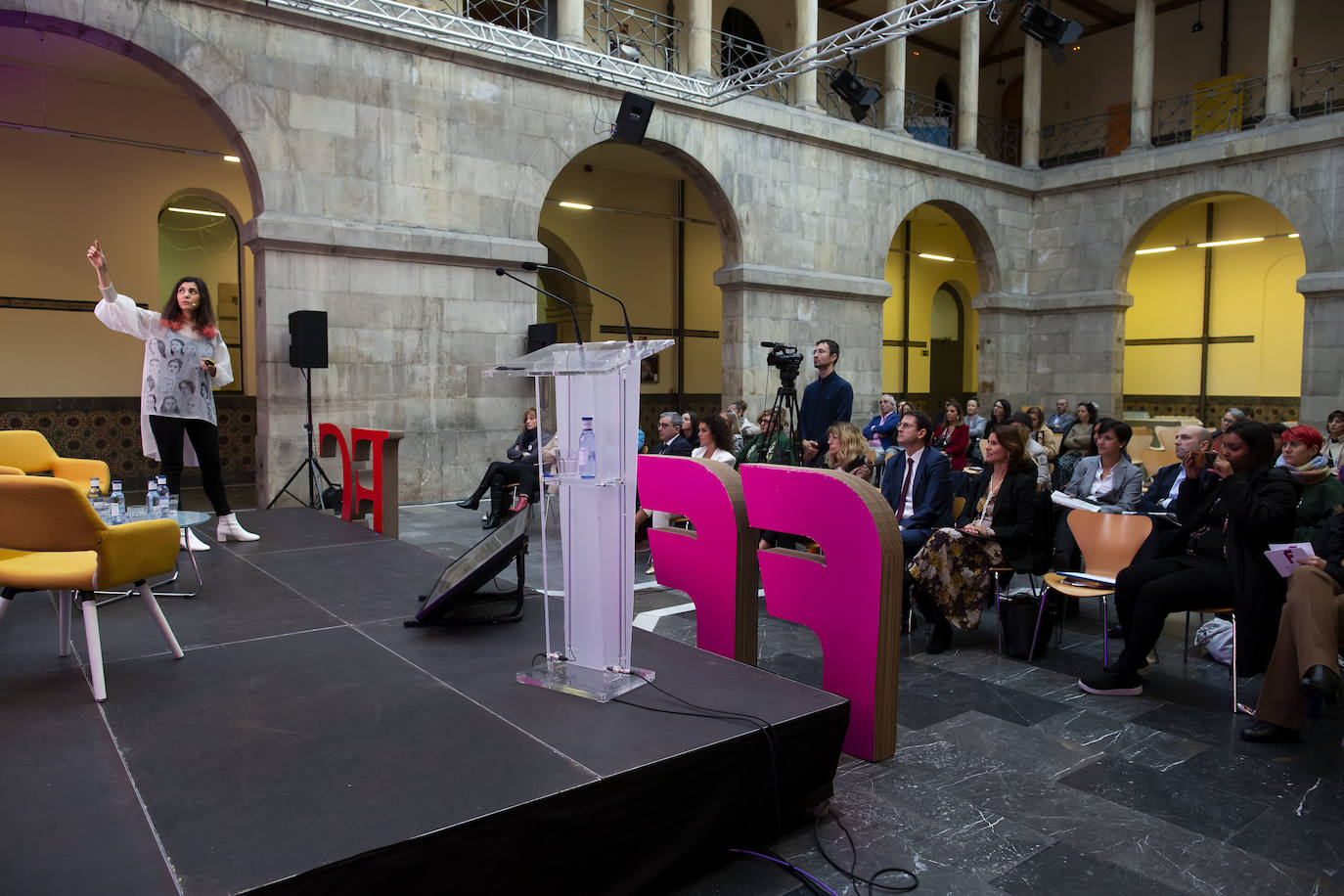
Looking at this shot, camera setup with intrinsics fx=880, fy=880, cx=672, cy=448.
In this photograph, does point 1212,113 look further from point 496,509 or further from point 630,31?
point 496,509

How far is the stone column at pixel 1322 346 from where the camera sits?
12664 millimetres

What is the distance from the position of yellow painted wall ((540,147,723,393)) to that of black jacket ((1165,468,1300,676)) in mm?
11833

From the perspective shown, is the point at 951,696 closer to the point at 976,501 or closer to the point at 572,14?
the point at 976,501

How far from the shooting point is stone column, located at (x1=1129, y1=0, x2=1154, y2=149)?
1467 cm

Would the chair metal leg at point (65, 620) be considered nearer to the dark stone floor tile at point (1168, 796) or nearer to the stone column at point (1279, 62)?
the dark stone floor tile at point (1168, 796)

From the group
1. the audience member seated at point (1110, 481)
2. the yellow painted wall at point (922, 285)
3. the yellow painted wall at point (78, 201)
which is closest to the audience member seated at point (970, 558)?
the audience member seated at point (1110, 481)

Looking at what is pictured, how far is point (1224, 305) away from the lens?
17.3 meters

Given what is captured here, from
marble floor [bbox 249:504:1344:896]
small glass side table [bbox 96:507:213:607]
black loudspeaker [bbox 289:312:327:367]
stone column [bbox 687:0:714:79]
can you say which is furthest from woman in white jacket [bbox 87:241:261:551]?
stone column [bbox 687:0:714:79]

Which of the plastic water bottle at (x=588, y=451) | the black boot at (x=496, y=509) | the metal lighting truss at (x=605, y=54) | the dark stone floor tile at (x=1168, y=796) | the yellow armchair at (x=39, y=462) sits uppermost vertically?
the metal lighting truss at (x=605, y=54)

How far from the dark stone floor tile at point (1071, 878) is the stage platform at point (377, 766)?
0.62m

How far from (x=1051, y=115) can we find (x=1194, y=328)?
5.86m

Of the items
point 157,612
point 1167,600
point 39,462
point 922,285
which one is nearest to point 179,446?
point 39,462

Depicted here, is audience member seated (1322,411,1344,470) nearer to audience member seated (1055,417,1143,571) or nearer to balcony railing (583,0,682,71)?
audience member seated (1055,417,1143,571)

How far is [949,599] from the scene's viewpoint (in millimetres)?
4645
